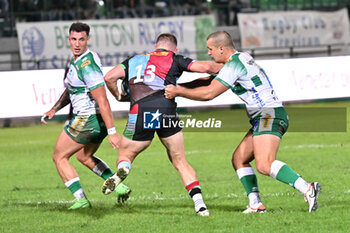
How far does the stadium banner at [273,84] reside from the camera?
64.3 ft

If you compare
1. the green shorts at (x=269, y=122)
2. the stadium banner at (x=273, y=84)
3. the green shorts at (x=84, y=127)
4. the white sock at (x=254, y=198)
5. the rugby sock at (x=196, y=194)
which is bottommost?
the stadium banner at (x=273, y=84)

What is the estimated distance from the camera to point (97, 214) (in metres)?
9.15

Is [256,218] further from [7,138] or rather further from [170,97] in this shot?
[7,138]

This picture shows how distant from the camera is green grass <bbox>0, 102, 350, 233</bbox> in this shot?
8195 millimetres

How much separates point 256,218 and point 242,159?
80cm

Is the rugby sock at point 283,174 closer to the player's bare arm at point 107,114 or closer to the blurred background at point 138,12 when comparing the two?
the player's bare arm at point 107,114

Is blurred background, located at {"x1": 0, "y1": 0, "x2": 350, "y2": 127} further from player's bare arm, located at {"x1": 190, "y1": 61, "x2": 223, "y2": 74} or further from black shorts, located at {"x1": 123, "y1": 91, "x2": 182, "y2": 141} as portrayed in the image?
player's bare arm, located at {"x1": 190, "y1": 61, "x2": 223, "y2": 74}

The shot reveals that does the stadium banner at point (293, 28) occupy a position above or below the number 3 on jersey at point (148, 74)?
below

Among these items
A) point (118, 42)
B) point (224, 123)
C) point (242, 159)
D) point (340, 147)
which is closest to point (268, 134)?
point (242, 159)

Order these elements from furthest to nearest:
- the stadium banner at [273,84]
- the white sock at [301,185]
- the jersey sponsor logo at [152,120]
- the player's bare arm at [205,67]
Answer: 1. the stadium banner at [273,84]
2. the jersey sponsor logo at [152,120]
3. the player's bare arm at [205,67]
4. the white sock at [301,185]

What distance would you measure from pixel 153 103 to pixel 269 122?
4.12 feet

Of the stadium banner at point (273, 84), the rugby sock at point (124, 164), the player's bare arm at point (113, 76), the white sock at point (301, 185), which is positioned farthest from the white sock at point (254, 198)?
the stadium banner at point (273, 84)

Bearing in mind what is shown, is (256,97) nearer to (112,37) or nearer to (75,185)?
(75,185)

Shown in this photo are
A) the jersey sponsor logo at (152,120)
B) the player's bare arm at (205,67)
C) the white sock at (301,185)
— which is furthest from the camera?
the jersey sponsor logo at (152,120)
